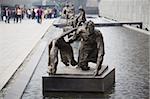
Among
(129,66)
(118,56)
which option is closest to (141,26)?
(118,56)

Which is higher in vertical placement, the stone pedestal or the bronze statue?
the bronze statue

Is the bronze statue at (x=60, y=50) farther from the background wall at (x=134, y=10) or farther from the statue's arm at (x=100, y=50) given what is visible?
the background wall at (x=134, y=10)

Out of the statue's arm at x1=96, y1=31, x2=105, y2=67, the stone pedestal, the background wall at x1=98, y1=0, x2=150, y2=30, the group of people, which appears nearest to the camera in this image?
the stone pedestal

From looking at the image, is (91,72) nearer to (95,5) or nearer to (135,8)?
(135,8)

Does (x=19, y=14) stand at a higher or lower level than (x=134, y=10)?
lower

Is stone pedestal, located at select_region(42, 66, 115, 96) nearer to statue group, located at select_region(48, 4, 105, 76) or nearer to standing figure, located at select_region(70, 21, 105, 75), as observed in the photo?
statue group, located at select_region(48, 4, 105, 76)

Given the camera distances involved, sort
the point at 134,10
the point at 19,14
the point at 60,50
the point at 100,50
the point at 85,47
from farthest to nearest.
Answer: the point at 19,14, the point at 134,10, the point at 60,50, the point at 85,47, the point at 100,50

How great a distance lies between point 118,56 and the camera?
11.7 meters

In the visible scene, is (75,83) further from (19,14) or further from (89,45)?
(19,14)

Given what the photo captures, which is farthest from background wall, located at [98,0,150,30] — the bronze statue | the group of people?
the bronze statue

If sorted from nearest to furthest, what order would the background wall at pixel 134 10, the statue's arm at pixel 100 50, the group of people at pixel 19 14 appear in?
1. the statue's arm at pixel 100 50
2. the background wall at pixel 134 10
3. the group of people at pixel 19 14

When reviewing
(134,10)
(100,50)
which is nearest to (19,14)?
(134,10)

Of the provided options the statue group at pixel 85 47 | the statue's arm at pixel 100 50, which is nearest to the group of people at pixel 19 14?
the statue group at pixel 85 47

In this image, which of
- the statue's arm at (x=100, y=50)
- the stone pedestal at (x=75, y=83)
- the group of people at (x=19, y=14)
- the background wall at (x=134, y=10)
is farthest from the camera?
the group of people at (x=19, y=14)
